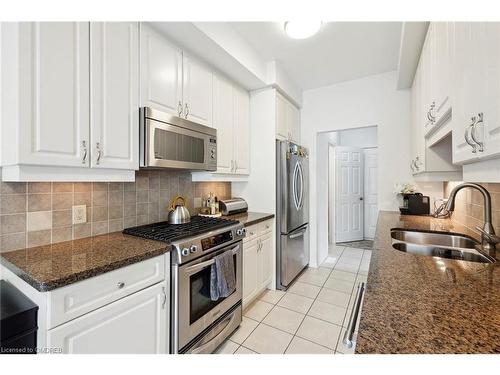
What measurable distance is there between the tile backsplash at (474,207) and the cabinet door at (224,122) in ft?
6.71

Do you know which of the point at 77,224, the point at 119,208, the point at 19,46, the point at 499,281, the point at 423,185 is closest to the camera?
the point at 499,281

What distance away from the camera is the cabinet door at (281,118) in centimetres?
275

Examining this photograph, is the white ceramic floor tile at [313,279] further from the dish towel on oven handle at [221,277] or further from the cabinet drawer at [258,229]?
the dish towel on oven handle at [221,277]

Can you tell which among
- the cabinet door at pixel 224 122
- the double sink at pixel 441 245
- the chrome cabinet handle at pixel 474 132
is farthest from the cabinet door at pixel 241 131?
the chrome cabinet handle at pixel 474 132

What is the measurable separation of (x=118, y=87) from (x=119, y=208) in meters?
0.85

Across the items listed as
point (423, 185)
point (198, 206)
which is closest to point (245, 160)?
point (198, 206)

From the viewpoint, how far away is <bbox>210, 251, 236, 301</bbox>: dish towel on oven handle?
5.38ft

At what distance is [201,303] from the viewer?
1.59m

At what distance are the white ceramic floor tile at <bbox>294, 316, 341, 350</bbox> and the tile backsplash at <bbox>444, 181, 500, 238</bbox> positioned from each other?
133cm

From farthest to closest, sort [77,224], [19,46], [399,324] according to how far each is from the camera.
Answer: [77,224] → [19,46] → [399,324]

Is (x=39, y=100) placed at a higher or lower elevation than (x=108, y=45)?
lower

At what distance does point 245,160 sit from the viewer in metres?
2.73

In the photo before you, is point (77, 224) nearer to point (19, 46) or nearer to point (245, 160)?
point (19, 46)

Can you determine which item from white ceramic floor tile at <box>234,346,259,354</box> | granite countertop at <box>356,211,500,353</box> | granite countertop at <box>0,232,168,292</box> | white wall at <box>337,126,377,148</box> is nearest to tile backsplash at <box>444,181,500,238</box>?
granite countertop at <box>356,211,500,353</box>
